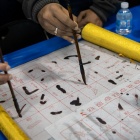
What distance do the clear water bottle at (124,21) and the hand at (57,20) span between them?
0.28 meters

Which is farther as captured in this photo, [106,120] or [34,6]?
[34,6]

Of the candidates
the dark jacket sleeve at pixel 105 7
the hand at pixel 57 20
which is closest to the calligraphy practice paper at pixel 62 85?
the hand at pixel 57 20

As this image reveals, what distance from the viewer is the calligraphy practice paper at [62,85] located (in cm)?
67

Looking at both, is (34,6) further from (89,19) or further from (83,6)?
(83,6)

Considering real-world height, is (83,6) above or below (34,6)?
below

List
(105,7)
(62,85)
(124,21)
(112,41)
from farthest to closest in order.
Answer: (105,7) < (124,21) < (112,41) < (62,85)

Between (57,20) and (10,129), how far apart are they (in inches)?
15.8

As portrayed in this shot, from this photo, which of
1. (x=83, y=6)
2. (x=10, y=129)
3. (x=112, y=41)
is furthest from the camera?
(x=83, y=6)

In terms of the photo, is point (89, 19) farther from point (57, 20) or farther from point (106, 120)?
point (106, 120)

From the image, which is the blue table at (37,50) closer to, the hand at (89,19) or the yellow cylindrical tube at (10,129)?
the hand at (89,19)

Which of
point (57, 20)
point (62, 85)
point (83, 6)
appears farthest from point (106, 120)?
point (83, 6)

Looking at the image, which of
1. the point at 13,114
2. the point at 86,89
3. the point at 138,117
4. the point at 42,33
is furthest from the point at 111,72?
the point at 42,33

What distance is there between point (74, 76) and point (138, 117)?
10.6 inches

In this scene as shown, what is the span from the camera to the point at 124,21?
42.5 inches
